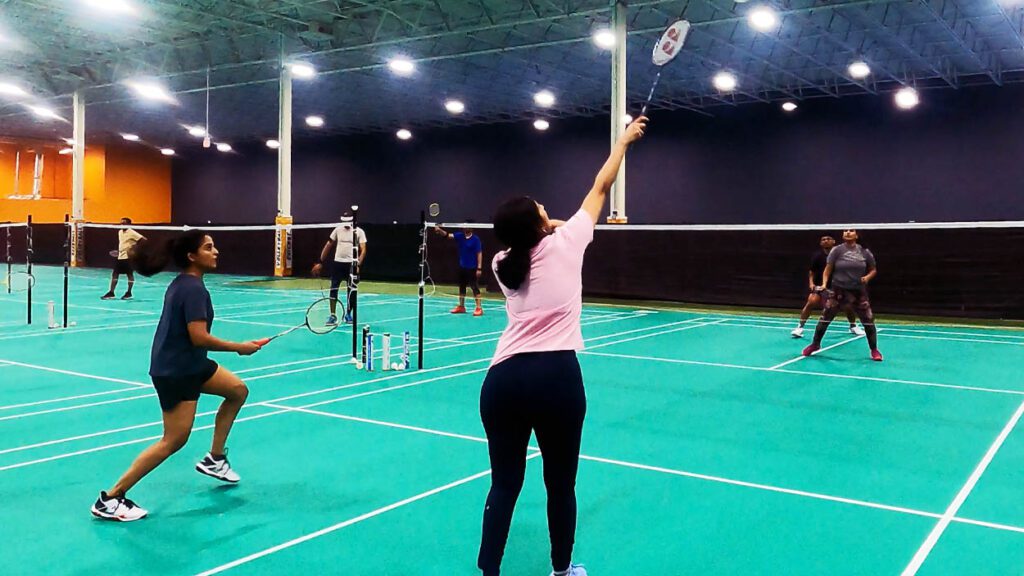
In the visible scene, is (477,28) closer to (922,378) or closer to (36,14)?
(36,14)

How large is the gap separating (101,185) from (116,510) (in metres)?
45.8

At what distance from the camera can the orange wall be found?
144 ft

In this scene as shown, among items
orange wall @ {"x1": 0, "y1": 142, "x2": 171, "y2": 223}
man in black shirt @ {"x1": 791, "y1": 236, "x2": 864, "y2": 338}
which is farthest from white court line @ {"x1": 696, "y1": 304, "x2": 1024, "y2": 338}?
orange wall @ {"x1": 0, "y1": 142, "x2": 171, "y2": 223}

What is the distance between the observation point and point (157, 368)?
4.86 meters

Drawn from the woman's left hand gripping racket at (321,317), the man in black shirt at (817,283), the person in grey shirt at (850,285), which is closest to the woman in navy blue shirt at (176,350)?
the woman's left hand gripping racket at (321,317)

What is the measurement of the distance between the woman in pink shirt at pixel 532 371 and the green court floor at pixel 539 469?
2.83 feet

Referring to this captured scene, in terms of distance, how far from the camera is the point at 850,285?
37.7ft

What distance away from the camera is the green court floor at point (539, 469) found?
4.45 m

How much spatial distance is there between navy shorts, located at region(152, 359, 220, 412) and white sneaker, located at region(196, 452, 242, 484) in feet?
2.26

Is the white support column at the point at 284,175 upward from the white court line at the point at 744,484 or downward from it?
upward

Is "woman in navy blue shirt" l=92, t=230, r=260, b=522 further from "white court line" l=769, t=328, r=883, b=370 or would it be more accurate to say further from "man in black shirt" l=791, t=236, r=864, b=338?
"man in black shirt" l=791, t=236, r=864, b=338

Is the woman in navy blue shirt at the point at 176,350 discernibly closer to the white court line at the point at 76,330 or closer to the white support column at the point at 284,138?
the white court line at the point at 76,330

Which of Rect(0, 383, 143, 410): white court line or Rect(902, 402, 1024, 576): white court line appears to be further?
Rect(0, 383, 143, 410): white court line

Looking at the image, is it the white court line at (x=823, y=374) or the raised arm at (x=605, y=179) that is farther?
the white court line at (x=823, y=374)
